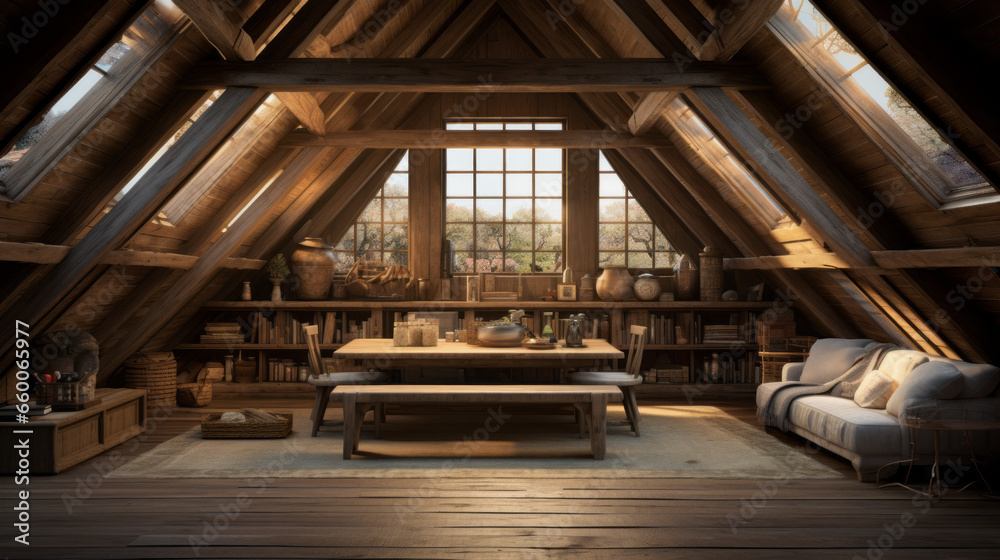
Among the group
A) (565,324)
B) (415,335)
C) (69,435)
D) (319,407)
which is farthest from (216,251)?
(565,324)

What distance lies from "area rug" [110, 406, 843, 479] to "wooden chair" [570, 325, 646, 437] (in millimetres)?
155

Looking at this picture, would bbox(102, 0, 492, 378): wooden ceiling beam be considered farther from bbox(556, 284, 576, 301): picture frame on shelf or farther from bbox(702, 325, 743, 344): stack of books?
bbox(702, 325, 743, 344): stack of books

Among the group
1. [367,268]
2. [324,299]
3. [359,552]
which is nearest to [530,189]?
[367,268]

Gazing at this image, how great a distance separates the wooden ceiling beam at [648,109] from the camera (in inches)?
209

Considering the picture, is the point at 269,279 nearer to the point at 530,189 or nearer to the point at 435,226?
the point at 435,226

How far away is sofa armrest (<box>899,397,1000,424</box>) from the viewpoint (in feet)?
13.6

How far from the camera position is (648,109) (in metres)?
5.73

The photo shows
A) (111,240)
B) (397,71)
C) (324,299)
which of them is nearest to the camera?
(111,240)

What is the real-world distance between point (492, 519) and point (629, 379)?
7.69ft

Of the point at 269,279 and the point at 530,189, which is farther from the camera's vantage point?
the point at 530,189

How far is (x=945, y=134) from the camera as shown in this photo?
3.56m

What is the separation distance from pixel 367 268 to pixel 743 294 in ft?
13.6

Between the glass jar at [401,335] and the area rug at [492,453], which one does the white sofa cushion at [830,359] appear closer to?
the area rug at [492,453]

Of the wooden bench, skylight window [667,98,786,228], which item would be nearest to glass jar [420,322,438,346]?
the wooden bench
